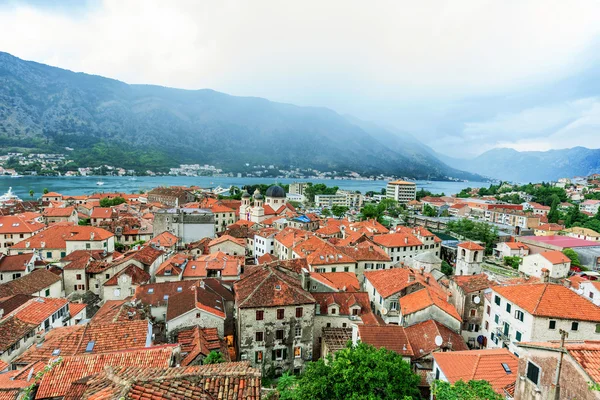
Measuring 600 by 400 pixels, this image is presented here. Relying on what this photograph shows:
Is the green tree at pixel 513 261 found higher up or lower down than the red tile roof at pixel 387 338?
lower down

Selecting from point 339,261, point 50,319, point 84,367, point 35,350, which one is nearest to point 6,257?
point 50,319

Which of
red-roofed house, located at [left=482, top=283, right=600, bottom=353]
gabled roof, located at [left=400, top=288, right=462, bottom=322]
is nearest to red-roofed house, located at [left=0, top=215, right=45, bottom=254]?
gabled roof, located at [left=400, top=288, right=462, bottom=322]

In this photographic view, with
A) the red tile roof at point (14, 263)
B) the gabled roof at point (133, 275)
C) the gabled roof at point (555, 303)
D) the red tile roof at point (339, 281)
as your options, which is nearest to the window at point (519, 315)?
the gabled roof at point (555, 303)

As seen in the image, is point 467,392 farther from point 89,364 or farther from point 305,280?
point 305,280

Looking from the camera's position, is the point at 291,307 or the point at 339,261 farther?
the point at 339,261

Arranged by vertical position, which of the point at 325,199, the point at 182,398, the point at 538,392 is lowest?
the point at 325,199

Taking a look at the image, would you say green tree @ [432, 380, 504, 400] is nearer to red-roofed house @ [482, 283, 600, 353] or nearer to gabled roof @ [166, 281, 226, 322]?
red-roofed house @ [482, 283, 600, 353]

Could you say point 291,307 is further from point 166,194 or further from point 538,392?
point 166,194

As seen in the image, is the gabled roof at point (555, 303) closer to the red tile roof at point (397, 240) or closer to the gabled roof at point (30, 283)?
the red tile roof at point (397, 240)
